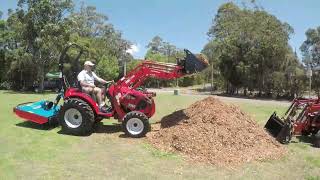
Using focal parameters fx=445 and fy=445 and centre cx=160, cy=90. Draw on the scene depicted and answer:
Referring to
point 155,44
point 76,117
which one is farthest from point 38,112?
point 155,44

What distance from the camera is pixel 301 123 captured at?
38.7ft

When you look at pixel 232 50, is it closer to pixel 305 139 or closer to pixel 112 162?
pixel 305 139

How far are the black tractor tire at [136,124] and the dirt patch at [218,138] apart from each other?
0.83 feet

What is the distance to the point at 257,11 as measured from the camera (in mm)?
45094

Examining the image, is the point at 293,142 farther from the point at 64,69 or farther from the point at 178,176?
the point at 64,69

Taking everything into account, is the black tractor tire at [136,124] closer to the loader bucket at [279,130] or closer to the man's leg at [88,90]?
the man's leg at [88,90]

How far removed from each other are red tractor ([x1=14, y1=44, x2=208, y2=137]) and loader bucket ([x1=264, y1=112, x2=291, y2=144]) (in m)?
2.56

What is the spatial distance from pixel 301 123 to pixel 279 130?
1.96ft

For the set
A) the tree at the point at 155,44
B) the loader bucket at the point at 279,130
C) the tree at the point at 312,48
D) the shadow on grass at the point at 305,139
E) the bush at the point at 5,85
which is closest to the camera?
the loader bucket at the point at 279,130

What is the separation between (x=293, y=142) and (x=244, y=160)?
9.71 ft

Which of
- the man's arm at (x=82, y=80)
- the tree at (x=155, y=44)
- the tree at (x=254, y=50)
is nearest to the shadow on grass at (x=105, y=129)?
the man's arm at (x=82, y=80)

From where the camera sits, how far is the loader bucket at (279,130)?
11.3 metres

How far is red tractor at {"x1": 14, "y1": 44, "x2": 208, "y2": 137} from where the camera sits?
11.7 m

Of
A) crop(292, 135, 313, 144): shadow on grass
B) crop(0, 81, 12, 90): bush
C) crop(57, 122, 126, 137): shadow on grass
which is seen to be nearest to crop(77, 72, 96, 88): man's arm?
crop(57, 122, 126, 137): shadow on grass
